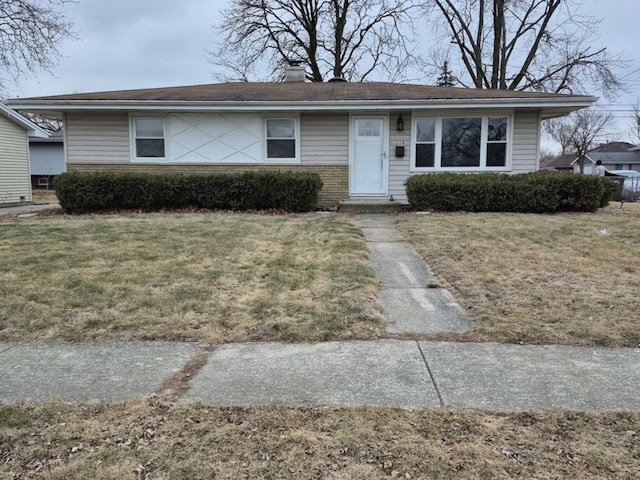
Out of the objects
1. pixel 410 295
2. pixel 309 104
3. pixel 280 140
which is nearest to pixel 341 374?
pixel 410 295

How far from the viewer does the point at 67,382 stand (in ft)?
10.5

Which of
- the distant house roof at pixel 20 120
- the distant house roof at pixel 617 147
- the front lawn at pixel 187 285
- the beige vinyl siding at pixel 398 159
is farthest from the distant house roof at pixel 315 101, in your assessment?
the distant house roof at pixel 617 147

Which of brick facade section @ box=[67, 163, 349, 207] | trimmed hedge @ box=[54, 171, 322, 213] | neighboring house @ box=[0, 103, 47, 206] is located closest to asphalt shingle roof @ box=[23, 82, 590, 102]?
brick facade section @ box=[67, 163, 349, 207]

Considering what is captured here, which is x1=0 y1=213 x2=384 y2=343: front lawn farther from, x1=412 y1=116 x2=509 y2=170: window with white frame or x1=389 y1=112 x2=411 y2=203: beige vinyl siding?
x1=412 y1=116 x2=509 y2=170: window with white frame

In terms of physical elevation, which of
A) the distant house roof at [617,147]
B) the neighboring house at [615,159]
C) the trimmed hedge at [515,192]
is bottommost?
the trimmed hedge at [515,192]

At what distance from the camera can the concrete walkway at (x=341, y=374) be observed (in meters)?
2.96

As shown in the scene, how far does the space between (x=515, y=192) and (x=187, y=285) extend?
8512 mm

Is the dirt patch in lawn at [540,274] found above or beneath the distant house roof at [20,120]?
beneath

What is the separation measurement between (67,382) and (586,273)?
5.51m

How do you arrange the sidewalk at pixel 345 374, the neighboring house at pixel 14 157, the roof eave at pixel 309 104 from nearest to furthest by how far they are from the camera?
the sidewalk at pixel 345 374
the roof eave at pixel 309 104
the neighboring house at pixel 14 157

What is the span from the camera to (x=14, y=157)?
19219mm

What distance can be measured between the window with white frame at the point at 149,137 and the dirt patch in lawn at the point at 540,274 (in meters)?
7.76

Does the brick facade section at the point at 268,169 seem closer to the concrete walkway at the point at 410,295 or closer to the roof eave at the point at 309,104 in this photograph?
the roof eave at the point at 309,104

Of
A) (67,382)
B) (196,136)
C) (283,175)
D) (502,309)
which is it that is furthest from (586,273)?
(196,136)
